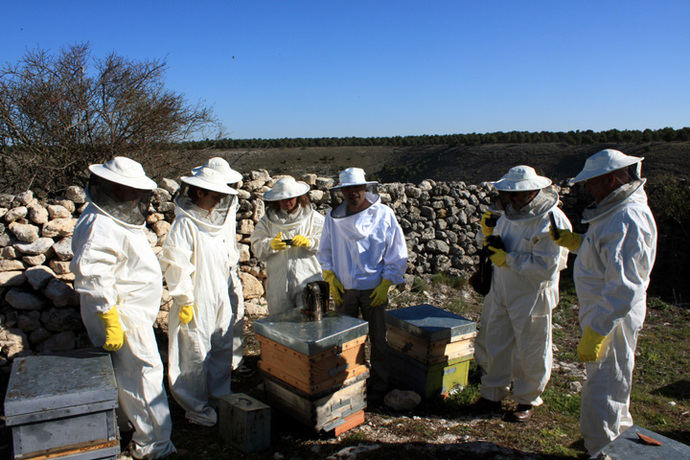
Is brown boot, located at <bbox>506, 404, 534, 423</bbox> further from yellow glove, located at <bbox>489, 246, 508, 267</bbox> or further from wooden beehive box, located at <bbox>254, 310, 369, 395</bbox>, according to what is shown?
wooden beehive box, located at <bbox>254, 310, 369, 395</bbox>

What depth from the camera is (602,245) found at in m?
3.24

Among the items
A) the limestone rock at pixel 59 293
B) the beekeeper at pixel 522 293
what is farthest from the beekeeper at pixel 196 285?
the beekeeper at pixel 522 293

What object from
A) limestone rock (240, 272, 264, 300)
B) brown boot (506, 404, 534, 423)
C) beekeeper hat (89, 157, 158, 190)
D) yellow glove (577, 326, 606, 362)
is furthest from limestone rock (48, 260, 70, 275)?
yellow glove (577, 326, 606, 362)

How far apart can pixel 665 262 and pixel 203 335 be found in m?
9.73

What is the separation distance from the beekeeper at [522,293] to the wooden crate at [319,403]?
4.49ft

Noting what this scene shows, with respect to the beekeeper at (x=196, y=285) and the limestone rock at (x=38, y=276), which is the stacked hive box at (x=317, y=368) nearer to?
the beekeeper at (x=196, y=285)

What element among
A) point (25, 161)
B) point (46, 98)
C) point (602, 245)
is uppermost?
point (46, 98)

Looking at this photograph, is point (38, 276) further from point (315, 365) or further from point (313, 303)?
point (315, 365)

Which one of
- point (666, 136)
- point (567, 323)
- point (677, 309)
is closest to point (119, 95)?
point (567, 323)

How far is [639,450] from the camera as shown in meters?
2.30

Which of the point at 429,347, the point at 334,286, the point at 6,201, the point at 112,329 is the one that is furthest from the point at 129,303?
the point at 6,201

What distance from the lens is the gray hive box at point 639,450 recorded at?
2.26 meters

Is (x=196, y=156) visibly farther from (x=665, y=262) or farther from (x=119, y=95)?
(x=665, y=262)

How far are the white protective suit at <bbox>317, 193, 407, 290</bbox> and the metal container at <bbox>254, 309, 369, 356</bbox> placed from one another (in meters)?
0.56
